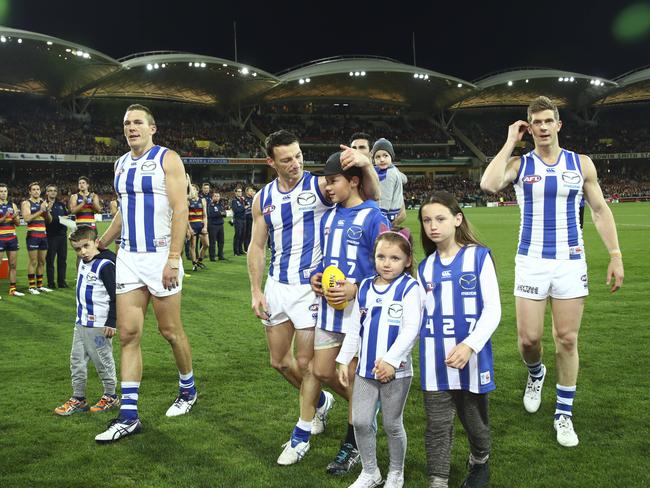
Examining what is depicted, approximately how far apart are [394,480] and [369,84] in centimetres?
5599

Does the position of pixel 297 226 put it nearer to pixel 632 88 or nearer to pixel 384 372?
pixel 384 372

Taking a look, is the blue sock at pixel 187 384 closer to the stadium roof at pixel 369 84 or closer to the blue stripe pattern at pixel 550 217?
the blue stripe pattern at pixel 550 217

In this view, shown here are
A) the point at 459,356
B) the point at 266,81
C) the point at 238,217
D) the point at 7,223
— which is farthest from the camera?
the point at 266,81

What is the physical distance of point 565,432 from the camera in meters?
3.71

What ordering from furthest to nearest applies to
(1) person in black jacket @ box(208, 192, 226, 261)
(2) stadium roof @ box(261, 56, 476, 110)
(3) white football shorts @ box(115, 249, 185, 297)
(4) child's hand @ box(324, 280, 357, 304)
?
(2) stadium roof @ box(261, 56, 476, 110)
(1) person in black jacket @ box(208, 192, 226, 261)
(3) white football shorts @ box(115, 249, 185, 297)
(4) child's hand @ box(324, 280, 357, 304)

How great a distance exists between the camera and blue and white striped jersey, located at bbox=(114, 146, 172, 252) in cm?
414

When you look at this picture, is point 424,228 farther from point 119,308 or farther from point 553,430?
point 119,308

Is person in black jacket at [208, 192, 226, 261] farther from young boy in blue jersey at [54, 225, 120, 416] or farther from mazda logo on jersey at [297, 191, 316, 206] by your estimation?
mazda logo on jersey at [297, 191, 316, 206]

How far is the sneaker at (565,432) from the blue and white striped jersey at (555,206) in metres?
1.12

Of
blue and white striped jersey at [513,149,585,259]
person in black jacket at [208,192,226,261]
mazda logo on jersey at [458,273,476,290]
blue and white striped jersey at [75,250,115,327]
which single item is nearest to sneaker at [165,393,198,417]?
blue and white striped jersey at [75,250,115,327]

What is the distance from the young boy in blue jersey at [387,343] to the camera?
9.71 ft

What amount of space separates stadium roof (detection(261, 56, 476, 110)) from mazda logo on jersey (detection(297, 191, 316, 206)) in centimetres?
4871

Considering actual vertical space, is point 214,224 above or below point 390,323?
above

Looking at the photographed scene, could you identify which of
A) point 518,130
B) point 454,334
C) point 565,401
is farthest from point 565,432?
point 518,130
